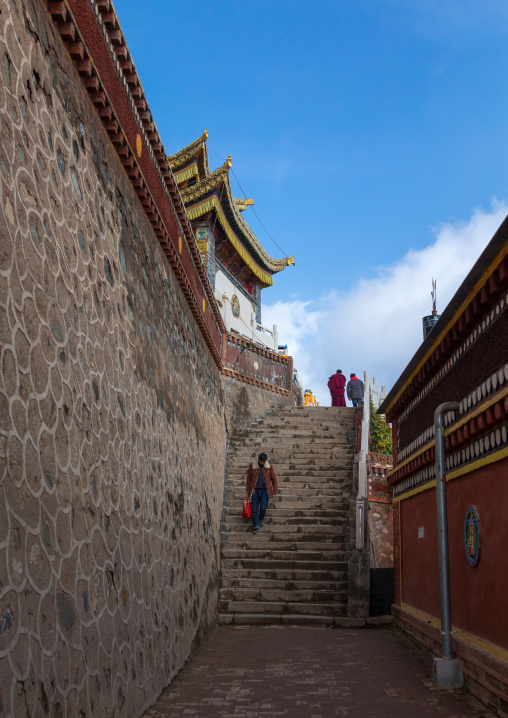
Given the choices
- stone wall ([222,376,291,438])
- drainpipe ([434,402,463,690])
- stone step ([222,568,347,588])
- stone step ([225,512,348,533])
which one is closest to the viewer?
drainpipe ([434,402,463,690])

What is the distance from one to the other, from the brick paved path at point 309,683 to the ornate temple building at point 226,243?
14.8 metres

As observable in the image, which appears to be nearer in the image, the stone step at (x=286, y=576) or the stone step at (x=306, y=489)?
the stone step at (x=286, y=576)

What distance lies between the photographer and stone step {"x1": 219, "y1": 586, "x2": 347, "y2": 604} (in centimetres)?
975

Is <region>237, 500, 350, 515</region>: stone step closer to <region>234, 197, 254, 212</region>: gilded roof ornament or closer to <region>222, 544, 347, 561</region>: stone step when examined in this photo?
<region>222, 544, 347, 561</region>: stone step

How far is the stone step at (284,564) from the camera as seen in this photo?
33.9ft

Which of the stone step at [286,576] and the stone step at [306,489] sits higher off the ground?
the stone step at [306,489]

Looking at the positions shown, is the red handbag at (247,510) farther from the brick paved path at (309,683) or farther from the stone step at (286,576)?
the brick paved path at (309,683)

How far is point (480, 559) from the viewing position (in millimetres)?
5613

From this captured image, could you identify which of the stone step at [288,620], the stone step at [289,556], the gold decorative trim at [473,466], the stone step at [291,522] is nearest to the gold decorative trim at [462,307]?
the gold decorative trim at [473,466]

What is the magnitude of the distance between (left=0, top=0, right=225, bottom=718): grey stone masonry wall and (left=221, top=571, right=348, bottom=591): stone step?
138 inches

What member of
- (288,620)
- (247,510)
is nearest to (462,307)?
(288,620)

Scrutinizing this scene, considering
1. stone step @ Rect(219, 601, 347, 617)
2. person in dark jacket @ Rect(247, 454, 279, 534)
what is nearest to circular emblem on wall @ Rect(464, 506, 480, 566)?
stone step @ Rect(219, 601, 347, 617)

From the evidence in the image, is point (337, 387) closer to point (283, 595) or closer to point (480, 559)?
point (283, 595)

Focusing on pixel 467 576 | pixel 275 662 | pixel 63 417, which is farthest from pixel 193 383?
pixel 63 417
